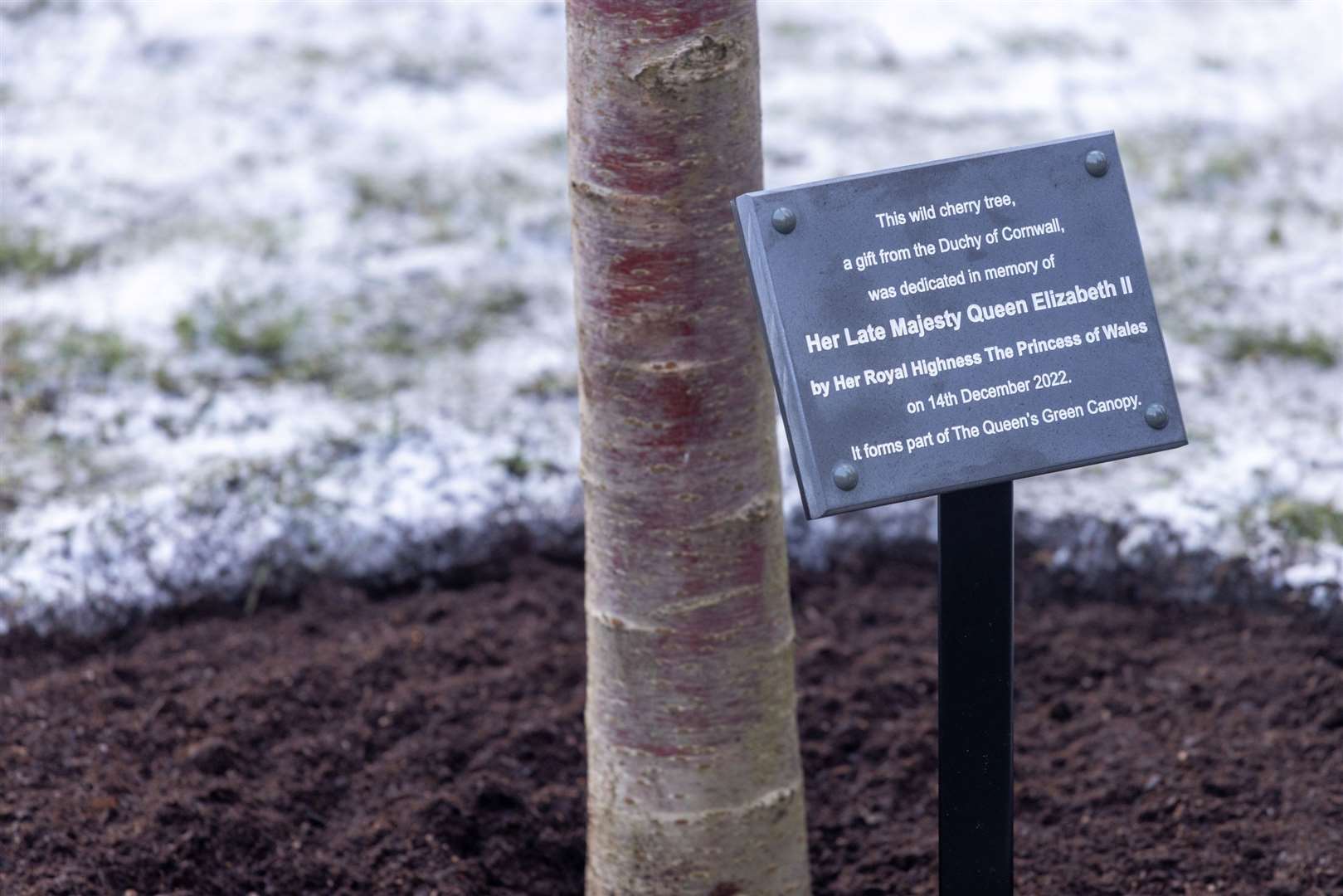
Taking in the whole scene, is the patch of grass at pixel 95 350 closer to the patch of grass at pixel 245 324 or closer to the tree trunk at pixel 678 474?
the patch of grass at pixel 245 324

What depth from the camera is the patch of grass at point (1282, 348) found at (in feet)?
13.0

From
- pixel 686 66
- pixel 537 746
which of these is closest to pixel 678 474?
pixel 686 66

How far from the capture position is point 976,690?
1903 millimetres

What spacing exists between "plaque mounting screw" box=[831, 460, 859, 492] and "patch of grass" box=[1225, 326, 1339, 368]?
265cm

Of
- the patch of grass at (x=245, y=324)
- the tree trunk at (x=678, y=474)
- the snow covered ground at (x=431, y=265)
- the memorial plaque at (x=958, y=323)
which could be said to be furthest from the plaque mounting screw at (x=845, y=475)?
the patch of grass at (x=245, y=324)

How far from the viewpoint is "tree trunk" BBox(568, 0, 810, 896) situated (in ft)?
6.08

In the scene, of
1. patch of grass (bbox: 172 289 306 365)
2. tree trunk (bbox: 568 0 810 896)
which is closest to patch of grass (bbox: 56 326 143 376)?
patch of grass (bbox: 172 289 306 365)

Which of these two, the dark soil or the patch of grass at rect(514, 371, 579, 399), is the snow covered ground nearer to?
the patch of grass at rect(514, 371, 579, 399)

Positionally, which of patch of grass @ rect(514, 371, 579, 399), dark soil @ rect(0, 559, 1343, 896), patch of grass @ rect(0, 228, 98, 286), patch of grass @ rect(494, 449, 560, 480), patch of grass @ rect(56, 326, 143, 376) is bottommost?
dark soil @ rect(0, 559, 1343, 896)

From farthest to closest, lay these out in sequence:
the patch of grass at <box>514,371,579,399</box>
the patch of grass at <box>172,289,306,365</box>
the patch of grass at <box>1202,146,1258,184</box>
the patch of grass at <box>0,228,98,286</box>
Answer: the patch of grass at <box>1202,146,1258,184</box>
the patch of grass at <box>0,228,98,286</box>
the patch of grass at <box>172,289,306,365</box>
the patch of grass at <box>514,371,579,399</box>

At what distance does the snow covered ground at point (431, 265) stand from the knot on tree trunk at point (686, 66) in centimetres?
175

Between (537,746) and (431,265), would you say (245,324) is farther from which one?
(537,746)

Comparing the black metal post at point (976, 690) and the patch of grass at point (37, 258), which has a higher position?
the patch of grass at point (37, 258)

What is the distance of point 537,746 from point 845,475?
1270 millimetres
